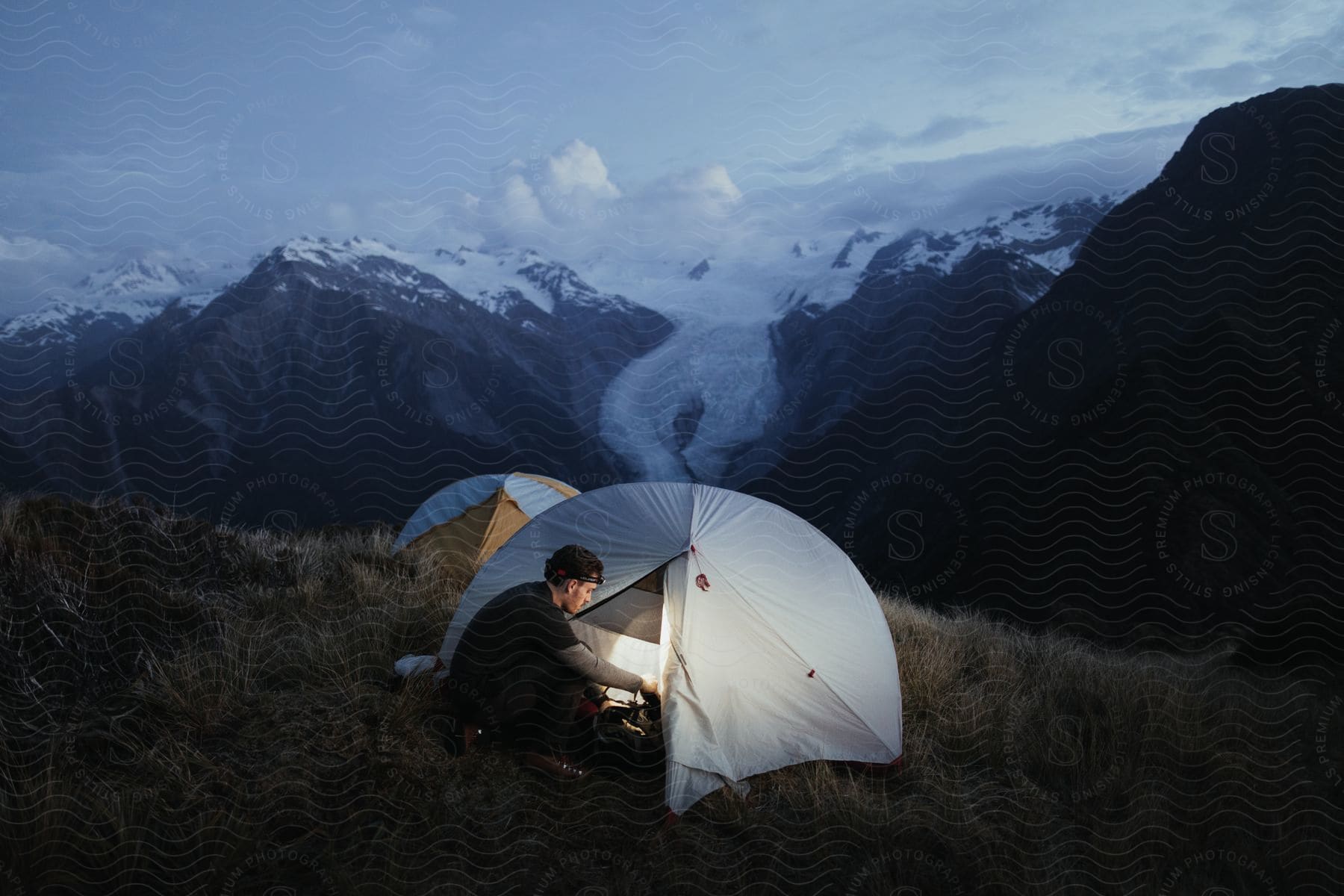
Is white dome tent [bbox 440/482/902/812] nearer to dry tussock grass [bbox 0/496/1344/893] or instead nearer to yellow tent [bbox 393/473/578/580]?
dry tussock grass [bbox 0/496/1344/893]

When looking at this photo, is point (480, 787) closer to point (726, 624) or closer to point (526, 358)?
point (726, 624)

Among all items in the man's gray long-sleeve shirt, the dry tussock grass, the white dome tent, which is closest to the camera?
the dry tussock grass

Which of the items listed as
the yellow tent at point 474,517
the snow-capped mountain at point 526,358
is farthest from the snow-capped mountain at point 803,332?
the yellow tent at point 474,517

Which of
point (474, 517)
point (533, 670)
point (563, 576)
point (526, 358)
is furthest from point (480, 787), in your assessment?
point (526, 358)

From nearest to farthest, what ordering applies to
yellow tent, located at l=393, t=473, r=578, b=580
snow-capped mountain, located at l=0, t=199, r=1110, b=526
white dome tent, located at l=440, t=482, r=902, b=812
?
white dome tent, located at l=440, t=482, r=902, b=812
yellow tent, located at l=393, t=473, r=578, b=580
snow-capped mountain, located at l=0, t=199, r=1110, b=526

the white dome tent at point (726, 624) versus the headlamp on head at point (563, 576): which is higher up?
the headlamp on head at point (563, 576)

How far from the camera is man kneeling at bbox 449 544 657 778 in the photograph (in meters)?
4.59

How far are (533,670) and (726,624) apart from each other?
4.01 ft

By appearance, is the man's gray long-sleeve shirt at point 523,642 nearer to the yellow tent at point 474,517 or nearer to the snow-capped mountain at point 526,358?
the yellow tent at point 474,517

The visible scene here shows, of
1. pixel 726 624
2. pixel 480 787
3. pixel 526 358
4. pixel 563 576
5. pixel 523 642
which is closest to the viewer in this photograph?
pixel 480 787

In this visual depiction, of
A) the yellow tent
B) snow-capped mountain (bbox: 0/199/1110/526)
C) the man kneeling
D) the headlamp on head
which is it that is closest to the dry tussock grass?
the man kneeling

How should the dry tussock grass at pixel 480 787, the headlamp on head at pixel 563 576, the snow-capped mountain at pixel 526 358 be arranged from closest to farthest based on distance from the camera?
the dry tussock grass at pixel 480 787, the headlamp on head at pixel 563 576, the snow-capped mountain at pixel 526 358

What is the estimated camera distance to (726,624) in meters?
5.13

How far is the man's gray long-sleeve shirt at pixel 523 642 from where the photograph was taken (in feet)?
15.0
